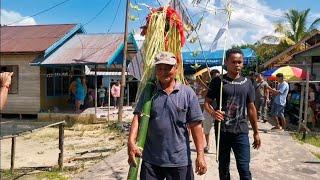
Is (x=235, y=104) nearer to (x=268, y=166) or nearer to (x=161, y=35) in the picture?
(x=161, y=35)

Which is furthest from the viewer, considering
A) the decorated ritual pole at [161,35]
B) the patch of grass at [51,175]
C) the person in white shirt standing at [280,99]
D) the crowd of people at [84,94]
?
the crowd of people at [84,94]

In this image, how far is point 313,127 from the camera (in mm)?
14570

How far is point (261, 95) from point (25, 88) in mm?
10700

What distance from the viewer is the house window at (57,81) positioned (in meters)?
21.3

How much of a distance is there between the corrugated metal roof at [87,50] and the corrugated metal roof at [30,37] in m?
0.62

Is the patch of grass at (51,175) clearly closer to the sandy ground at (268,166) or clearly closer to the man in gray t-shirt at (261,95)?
the sandy ground at (268,166)

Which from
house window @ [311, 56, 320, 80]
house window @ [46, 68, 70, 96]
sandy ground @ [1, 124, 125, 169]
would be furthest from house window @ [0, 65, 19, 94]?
house window @ [311, 56, 320, 80]

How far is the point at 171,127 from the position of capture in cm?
423

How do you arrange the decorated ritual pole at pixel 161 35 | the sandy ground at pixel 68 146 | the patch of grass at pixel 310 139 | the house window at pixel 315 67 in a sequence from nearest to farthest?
the decorated ritual pole at pixel 161 35, the sandy ground at pixel 68 146, the patch of grass at pixel 310 139, the house window at pixel 315 67

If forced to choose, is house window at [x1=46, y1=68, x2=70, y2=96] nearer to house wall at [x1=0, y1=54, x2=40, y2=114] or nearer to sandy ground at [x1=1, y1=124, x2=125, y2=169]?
house wall at [x1=0, y1=54, x2=40, y2=114]

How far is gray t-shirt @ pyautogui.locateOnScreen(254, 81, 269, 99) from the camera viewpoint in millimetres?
14384

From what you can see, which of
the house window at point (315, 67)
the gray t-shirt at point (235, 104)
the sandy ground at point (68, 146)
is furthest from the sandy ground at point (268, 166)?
the house window at point (315, 67)

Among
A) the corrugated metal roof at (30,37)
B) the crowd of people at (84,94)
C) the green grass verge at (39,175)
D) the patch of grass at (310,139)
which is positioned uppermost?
the corrugated metal roof at (30,37)

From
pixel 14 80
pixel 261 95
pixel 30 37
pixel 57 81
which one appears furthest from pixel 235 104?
pixel 30 37
